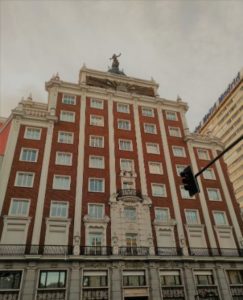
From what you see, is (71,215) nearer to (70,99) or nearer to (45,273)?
(45,273)

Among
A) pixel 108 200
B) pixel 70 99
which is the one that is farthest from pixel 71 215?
pixel 70 99

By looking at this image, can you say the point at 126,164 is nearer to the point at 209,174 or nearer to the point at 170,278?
the point at 209,174

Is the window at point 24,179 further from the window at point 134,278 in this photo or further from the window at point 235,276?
the window at point 235,276

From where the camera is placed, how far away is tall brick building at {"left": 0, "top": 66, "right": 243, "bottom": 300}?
82.3 feet

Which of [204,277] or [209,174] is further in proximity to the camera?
[209,174]

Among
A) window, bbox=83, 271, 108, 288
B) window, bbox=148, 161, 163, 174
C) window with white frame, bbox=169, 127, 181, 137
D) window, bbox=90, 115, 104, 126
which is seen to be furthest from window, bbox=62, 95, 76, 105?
window, bbox=83, 271, 108, 288

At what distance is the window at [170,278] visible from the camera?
88.1 ft

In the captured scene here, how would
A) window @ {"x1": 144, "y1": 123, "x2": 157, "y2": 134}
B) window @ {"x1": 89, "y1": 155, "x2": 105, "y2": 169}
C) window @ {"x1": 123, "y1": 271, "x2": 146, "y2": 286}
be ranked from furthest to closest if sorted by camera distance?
window @ {"x1": 144, "y1": 123, "x2": 157, "y2": 134} < window @ {"x1": 89, "y1": 155, "x2": 105, "y2": 169} < window @ {"x1": 123, "y1": 271, "x2": 146, "y2": 286}

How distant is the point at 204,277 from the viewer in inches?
1114

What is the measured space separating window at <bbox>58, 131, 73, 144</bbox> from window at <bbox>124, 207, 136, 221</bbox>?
39.1 ft

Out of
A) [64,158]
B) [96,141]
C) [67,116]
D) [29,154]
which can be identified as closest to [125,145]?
[96,141]

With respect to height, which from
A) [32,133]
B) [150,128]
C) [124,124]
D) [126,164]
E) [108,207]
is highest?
[124,124]

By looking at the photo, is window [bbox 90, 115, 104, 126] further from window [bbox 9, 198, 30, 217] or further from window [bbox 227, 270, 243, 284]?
window [bbox 227, 270, 243, 284]

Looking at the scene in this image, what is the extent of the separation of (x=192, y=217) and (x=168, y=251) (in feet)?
20.4
